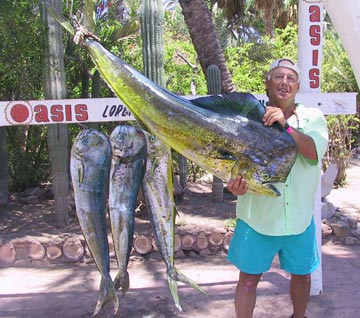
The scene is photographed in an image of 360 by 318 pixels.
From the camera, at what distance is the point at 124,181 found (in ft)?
8.04

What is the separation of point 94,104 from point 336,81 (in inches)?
499

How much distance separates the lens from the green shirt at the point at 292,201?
270 centimetres

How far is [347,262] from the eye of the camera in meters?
5.32

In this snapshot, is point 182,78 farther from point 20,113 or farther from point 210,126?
point 210,126

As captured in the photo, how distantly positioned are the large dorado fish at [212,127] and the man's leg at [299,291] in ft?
2.75

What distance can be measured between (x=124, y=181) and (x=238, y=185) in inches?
22.6

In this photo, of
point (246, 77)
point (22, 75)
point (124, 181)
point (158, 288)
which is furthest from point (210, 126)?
point (246, 77)

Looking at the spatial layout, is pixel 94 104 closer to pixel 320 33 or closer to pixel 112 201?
pixel 112 201

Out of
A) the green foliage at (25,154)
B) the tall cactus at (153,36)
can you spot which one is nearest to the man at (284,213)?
the tall cactus at (153,36)

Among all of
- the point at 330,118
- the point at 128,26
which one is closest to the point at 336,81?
the point at 330,118

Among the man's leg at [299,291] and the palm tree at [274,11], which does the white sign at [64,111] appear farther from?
the palm tree at [274,11]

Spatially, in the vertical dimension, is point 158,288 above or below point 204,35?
below

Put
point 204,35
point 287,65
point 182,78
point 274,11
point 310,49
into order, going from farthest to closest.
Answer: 1. point 274,11
2. point 182,78
3. point 204,35
4. point 310,49
5. point 287,65

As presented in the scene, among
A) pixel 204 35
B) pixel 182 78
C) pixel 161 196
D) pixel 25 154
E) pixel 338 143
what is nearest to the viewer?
pixel 161 196
